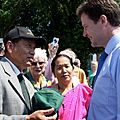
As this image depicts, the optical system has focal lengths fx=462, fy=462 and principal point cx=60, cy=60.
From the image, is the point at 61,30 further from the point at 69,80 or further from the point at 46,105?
the point at 46,105

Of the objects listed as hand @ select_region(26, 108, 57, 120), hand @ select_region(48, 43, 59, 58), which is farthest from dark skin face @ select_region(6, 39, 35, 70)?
hand @ select_region(48, 43, 59, 58)

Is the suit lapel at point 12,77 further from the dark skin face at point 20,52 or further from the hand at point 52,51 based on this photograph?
the hand at point 52,51

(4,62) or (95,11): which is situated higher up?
(95,11)

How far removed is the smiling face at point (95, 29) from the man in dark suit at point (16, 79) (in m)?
0.65

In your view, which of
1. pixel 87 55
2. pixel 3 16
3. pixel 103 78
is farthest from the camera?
pixel 3 16

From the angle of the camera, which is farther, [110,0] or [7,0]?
[7,0]

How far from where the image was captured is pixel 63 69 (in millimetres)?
5508

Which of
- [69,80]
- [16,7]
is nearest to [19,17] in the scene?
[16,7]

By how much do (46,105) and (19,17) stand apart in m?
28.2

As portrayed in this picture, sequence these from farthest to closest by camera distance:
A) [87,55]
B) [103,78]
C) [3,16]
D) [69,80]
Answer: [3,16] → [87,55] → [69,80] → [103,78]

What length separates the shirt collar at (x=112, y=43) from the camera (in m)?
3.39

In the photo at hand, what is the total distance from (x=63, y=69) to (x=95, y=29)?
2.06 m

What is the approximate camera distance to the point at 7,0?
2911cm

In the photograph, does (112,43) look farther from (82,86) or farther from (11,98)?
(82,86)
